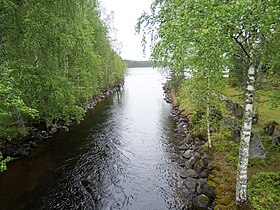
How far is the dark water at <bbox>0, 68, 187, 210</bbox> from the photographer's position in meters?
9.56

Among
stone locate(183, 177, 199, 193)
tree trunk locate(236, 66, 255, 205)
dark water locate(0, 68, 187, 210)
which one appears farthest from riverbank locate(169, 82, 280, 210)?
dark water locate(0, 68, 187, 210)

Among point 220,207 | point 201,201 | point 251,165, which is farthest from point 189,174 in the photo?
point 220,207

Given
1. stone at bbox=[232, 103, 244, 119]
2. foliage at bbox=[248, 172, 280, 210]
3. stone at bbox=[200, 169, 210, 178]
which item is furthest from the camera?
stone at bbox=[232, 103, 244, 119]

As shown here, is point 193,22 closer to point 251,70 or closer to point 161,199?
point 251,70

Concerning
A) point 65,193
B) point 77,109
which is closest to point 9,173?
point 65,193

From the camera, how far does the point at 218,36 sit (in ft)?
15.0

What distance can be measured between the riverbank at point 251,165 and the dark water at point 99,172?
207 cm

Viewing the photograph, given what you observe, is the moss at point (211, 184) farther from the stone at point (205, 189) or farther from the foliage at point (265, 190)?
the foliage at point (265, 190)

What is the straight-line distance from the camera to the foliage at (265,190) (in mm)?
7238

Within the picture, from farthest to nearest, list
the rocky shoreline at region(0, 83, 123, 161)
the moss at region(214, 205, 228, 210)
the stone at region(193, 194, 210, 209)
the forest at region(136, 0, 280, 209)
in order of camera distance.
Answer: the rocky shoreline at region(0, 83, 123, 161) < the stone at region(193, 194, 210, 209) < the moss at region(214, 205, 228, 210) < the forest at region(136, 0, 280, 209)

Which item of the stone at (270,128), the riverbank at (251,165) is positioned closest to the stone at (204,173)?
the riverbank at (251,165)

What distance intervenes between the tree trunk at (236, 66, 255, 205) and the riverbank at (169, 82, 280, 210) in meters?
0.51

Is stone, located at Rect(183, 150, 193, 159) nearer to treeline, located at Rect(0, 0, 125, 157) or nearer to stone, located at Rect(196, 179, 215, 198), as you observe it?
stone, located at Rect(196, 179, 215, 198)

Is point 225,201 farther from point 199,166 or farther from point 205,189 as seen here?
point 199,166
